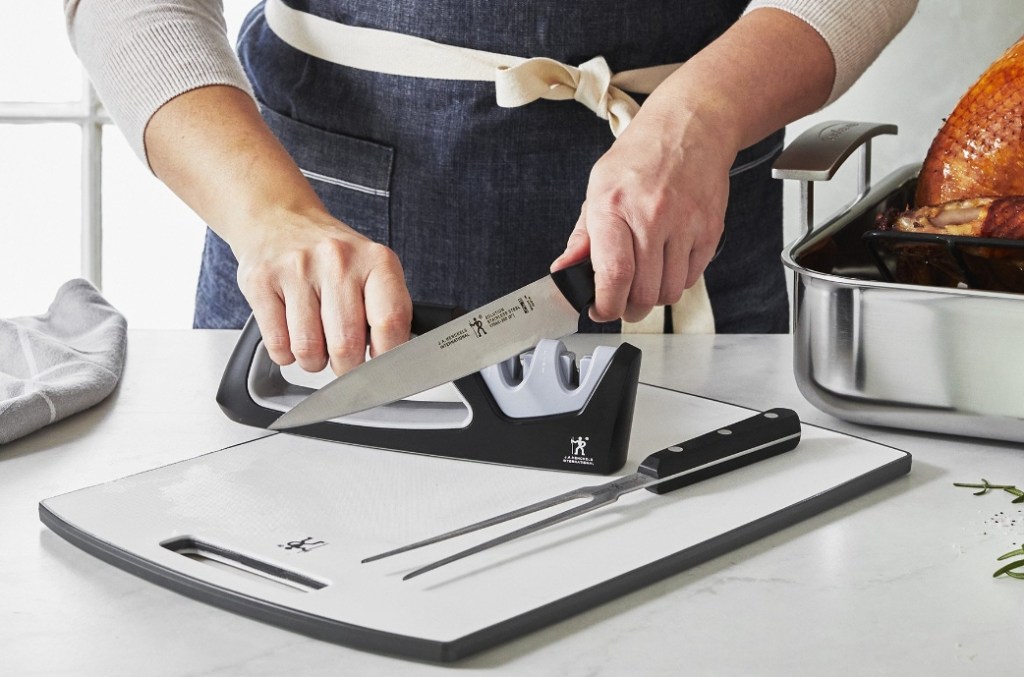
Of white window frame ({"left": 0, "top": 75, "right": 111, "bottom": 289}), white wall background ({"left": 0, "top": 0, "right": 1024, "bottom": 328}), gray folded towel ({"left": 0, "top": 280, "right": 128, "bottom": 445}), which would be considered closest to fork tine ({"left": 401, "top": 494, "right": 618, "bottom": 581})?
gray folded towel ({"left": 0, "top": 280, "right": 128, "bottom": 445})

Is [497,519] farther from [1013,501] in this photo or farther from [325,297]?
[1013,501]

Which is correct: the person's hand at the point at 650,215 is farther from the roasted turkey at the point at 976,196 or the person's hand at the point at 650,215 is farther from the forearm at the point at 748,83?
the roasted turkey at the point at 976,196

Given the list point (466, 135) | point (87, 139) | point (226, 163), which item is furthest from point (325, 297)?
point (87, 139)

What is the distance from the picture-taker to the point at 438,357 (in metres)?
0.72

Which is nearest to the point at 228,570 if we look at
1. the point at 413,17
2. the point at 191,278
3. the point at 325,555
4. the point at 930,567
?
the point at 325,555

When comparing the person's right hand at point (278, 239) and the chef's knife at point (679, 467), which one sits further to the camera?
the person's right hand at point (278, 239)

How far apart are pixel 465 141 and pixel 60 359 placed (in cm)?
42

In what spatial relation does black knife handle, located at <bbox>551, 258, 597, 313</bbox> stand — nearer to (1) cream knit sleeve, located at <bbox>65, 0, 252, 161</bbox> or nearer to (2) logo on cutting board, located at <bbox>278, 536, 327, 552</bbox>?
(2) logo on cutting board, located at <bbox>278, 536, 327, 552</bbox>

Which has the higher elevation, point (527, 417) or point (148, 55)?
point (148, 55)

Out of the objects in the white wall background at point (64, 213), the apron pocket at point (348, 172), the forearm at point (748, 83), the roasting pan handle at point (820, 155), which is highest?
the forearm at point (748, 83)

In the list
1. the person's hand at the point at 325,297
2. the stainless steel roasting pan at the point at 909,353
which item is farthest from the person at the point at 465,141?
the stainless steel roasting pan at the point at 909,353

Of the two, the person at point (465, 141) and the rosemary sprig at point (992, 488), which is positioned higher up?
the person at point (465, 141)

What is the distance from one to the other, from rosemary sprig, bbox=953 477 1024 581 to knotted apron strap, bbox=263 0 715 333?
1.42 feet

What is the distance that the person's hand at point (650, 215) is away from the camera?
30.3 inches
